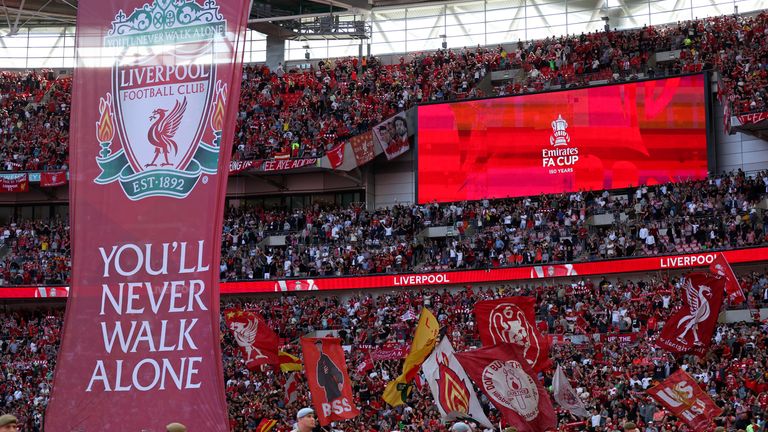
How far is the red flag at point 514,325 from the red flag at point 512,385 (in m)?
3.42

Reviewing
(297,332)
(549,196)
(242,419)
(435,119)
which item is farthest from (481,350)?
(435,119)

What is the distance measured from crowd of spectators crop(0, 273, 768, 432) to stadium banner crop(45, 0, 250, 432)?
9790 mm

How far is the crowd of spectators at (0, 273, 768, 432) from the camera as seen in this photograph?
89.1ft

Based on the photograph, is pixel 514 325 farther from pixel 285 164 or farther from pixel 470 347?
pixel 285 164

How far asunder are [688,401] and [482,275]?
2322cm

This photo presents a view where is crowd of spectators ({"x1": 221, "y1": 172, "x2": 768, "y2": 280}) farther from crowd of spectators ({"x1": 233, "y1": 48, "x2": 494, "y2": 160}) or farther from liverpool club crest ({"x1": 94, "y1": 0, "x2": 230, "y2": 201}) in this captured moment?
liverpool club crest ({"x1": 94, "y1": 0, "x2": 230, "y2": 201})

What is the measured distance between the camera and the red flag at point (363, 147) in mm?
50469

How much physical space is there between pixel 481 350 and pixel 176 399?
7483mm

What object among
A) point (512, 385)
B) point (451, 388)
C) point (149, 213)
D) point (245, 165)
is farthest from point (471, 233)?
point (149, 213)

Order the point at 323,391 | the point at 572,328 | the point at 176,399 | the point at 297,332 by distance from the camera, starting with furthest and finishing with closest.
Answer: the point at 297,332, the point at 572,328, the point at 323,391, the point at 176,399

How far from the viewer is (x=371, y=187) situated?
5372 centimetres

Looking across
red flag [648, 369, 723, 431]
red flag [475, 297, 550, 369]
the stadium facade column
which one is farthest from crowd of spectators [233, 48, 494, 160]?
red flag [648, 369, 723, 431]

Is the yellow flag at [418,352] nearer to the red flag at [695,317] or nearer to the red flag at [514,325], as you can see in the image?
the red flag at [514,325]

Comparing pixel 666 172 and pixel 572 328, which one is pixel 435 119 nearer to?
pixel 666 172
